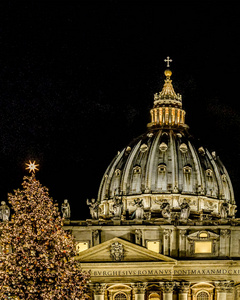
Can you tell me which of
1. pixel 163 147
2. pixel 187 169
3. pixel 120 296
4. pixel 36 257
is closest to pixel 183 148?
pixel 163 147

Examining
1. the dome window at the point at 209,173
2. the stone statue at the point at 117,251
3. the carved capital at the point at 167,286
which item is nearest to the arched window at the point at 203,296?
the carved capital at the point at 167,286

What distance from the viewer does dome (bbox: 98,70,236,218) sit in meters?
80.7

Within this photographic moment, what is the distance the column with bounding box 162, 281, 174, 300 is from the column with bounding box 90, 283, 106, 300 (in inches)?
203

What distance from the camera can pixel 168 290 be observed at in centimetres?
6022

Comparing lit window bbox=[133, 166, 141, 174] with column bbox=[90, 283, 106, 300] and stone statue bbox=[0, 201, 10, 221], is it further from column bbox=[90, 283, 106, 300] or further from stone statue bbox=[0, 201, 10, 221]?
stone statue bbox=[0, 201, 10, 221]

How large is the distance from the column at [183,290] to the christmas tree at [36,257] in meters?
19.5

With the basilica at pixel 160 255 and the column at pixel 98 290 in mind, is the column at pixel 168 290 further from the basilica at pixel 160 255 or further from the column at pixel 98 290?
the column at pixel 98 290

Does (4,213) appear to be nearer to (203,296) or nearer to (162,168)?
(203,296)

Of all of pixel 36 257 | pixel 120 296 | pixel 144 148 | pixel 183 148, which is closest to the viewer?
pixel 36 257

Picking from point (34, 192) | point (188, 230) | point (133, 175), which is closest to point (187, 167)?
point (133, 175)

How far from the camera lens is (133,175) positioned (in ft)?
273

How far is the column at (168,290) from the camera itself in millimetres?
60156

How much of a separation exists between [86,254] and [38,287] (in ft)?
63.8

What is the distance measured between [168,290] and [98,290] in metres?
5.96
